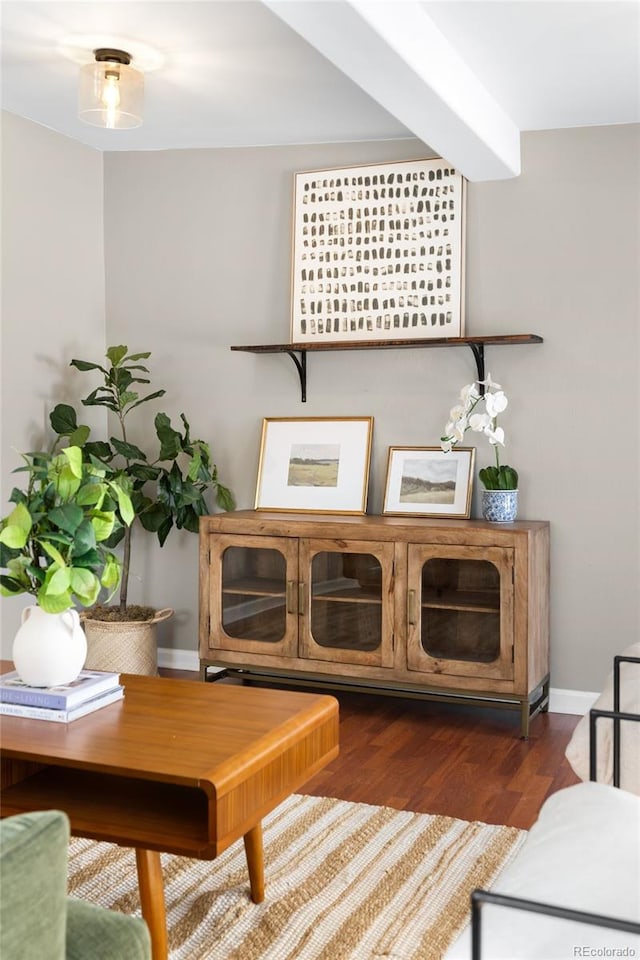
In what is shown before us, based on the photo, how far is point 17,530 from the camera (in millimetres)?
2160

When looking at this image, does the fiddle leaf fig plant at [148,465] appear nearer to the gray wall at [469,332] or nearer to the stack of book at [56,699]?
the gray wall at [469,332]

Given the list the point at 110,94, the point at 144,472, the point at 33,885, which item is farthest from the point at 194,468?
the point at 33,885

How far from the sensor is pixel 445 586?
12.3 feet

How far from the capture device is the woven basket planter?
14.1 feet

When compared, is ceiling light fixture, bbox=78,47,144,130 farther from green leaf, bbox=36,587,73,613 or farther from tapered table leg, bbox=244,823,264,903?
tapered table leg, bbox=244,823,264,903

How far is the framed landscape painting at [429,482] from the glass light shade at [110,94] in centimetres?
173

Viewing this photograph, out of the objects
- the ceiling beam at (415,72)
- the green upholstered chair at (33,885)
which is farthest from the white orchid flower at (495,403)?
the green upholstered chair at (33,885)

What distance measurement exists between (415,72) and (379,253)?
1.51 metres

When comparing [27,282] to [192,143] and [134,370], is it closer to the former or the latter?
[134,370]

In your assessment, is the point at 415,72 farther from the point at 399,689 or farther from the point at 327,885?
the point at 399,689

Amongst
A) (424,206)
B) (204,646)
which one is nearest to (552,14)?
(424,206)

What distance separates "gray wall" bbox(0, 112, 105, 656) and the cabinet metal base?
0.99 m

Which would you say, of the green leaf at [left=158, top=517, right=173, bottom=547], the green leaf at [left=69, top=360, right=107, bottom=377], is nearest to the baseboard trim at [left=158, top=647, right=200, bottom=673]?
the green leaf at [left=158, top=517, right=173, bottom=547]

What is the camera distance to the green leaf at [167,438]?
14.2 ft
